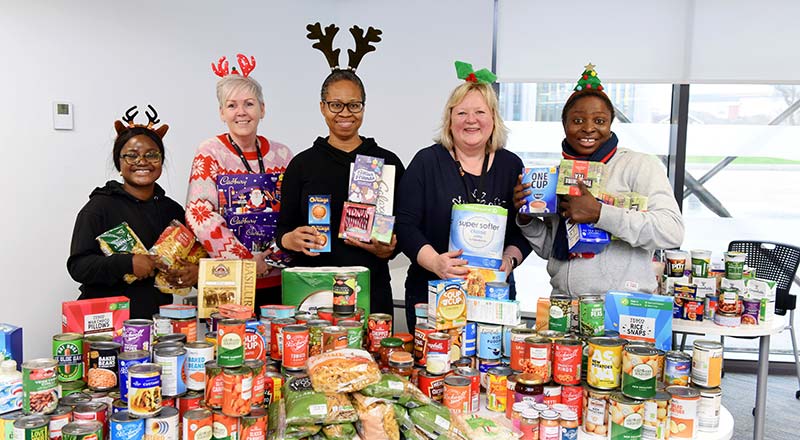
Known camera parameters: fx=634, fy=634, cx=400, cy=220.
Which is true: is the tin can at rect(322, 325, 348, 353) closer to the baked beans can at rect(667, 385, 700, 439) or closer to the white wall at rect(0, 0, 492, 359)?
the baked beans can at rect(667, 385, 700, 439)

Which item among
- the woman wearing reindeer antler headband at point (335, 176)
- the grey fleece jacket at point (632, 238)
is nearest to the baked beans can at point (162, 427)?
the woman wearing reindeer antler headband at point (335, 176)

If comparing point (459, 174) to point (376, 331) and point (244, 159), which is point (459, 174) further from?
point (244, 159)

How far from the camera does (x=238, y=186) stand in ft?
9.40

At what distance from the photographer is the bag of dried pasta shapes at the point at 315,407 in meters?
1.59

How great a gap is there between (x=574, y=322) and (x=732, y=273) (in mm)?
1540

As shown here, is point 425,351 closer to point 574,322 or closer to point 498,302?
point 498,302

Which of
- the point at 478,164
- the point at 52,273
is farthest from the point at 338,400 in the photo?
the point at 52,273

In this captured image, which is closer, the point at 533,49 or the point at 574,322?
the point at 574,322

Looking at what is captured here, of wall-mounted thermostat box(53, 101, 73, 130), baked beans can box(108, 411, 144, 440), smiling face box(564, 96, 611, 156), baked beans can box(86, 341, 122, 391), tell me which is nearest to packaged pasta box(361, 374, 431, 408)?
baked beans can box(108, 411, 144, 440)

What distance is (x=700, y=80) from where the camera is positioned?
14.8 feet

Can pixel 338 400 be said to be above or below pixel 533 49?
below

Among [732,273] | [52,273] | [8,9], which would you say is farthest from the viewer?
[52,273]

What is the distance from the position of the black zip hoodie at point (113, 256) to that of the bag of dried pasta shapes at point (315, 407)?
1.33 meters

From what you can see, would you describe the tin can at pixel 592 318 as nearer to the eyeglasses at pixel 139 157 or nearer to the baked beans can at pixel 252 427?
the baked beans can at pixel 252 427
